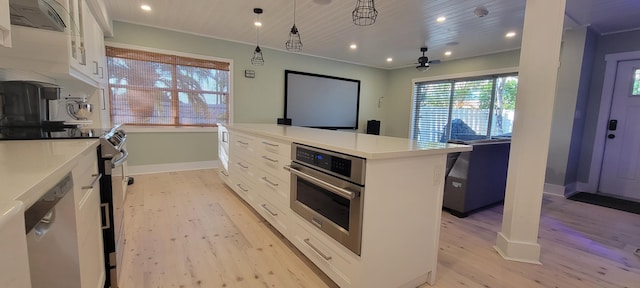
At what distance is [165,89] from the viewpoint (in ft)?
14.6

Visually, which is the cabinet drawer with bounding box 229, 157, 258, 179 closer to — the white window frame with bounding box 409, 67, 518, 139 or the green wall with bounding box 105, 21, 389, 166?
the green wall with bounding box 105, 21, 389, 166

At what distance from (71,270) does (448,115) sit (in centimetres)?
654

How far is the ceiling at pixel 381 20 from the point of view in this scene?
3168 millimetres

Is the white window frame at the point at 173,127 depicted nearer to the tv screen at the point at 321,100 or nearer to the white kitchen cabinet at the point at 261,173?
the tv screen at the point at 321,100

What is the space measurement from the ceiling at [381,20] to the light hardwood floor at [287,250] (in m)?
2.39

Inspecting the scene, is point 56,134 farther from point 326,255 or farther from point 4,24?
point 326,255

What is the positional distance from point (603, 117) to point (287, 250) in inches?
196

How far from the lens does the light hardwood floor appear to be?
70.7 inches

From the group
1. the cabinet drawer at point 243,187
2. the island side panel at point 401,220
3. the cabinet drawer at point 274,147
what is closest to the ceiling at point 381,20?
the cabinet drawer at point 274,147

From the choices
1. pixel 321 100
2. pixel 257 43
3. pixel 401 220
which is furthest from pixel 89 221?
pixel 321 100

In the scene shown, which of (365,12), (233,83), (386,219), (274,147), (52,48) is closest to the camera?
(386,219)

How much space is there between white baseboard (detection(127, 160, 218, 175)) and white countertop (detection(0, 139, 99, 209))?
3.27 m

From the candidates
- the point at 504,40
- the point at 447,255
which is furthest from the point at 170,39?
the point at 504,40

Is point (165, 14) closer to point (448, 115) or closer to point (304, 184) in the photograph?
point (304, 184)
